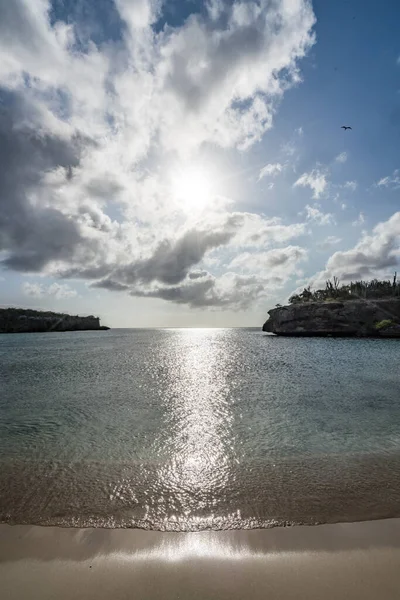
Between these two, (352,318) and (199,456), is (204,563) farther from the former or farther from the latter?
(352,318)

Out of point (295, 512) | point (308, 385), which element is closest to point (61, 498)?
point (295, 512)

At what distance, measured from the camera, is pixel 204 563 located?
19.0 ft

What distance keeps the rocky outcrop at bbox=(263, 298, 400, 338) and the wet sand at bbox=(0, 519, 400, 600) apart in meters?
109

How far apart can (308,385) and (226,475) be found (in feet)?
63.4

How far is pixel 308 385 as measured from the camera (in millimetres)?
27031

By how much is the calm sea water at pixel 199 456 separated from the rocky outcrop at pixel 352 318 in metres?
86.6

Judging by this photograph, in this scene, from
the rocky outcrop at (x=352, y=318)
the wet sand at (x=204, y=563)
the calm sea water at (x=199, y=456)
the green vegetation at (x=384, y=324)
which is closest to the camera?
the wet sand at (x=204, y=563)

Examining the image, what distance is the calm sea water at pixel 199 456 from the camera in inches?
313

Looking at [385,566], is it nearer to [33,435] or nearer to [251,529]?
[251,529]

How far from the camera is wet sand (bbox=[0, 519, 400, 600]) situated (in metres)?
4.98

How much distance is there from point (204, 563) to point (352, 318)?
11305 cm

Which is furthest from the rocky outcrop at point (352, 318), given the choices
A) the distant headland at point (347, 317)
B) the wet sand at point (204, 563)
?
the wet sand at point (204, 563)

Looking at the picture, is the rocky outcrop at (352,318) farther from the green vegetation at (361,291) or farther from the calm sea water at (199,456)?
the calm sea water at (199,456)

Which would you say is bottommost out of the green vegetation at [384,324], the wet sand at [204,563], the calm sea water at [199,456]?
the calm sea water at [199,456]
